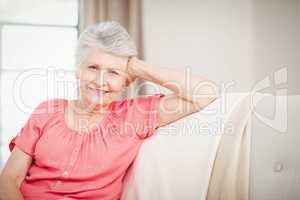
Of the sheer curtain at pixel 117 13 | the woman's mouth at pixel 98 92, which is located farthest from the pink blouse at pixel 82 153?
the sheer curtain at pixel 117 13

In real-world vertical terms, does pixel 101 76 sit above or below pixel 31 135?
above

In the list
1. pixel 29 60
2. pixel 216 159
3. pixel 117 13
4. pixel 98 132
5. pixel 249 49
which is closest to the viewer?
pixel 216 159

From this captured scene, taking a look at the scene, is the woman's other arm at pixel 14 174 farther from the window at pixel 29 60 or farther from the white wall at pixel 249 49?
the window at pixel 29 60

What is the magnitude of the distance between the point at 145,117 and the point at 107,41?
0.92 feet

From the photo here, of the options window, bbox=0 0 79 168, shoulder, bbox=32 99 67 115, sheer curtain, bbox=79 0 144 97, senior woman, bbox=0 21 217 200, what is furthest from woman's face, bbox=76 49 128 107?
window, bbox=0 0 79 168

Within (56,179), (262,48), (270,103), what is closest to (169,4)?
(262,48)

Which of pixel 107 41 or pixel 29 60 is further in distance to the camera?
pixel 29 60

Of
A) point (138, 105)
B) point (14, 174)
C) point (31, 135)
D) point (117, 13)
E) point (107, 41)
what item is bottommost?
point (14, 174)

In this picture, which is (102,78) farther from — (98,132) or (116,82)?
(98,132)

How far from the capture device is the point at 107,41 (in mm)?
1146

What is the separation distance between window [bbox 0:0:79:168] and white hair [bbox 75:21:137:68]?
0.88 meters

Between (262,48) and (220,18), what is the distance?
23 centimetres

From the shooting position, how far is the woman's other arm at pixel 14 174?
113 cm

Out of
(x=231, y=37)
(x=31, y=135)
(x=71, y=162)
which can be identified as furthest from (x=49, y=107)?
(x=231, y=37)
